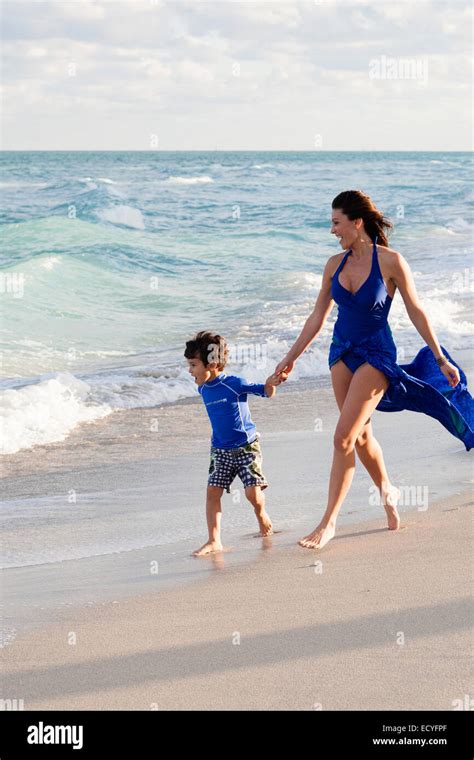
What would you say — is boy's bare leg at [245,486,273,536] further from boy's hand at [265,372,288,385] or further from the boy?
boy's hand at [265,372,288,385]

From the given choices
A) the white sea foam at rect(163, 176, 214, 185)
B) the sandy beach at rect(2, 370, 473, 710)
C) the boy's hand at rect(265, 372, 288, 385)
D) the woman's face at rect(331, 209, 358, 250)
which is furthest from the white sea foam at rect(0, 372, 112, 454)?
the white sea foam at rect(163, 176, 214, 185)

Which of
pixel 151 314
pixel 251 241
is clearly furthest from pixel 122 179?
pixel 151 314

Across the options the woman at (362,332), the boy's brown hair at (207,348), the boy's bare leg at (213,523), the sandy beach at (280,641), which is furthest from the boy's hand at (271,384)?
the sandy beach at (280,641)

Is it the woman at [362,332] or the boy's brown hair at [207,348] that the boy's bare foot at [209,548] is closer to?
the woman at [362,332]

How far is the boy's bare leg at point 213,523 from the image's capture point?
5074mm

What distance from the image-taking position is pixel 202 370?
5301 millimetres

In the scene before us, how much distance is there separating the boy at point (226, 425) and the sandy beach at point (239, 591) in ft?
0.75

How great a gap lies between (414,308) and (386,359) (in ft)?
0.90

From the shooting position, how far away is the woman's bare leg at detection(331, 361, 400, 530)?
5012mm

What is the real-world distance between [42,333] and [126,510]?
9148 millimetres

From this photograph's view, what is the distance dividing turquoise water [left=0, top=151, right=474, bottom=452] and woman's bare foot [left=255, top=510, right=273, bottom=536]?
328 cm

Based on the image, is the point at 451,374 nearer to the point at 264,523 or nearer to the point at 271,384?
the point at 271,384
